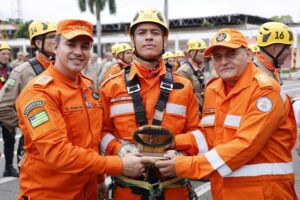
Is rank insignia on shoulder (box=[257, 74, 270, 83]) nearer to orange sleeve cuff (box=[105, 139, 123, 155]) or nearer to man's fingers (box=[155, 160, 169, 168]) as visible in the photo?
man's fingers (box=[155, 160, 169, 168])

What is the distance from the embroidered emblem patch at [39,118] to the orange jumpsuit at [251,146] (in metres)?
0.97

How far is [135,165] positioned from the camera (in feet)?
8.98

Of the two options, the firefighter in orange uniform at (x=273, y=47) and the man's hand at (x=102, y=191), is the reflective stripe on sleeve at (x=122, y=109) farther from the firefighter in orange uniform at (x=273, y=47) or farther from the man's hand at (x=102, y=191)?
the firefighter in orange uniform at (x=273, y=47)

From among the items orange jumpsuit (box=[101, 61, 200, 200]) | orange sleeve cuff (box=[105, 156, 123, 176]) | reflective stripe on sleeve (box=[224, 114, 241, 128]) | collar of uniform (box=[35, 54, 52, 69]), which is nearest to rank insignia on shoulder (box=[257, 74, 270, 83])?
reflective stripe on sleeve (box=[224, 114, 241, 128])

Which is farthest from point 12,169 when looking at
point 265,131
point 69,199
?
point 265,131

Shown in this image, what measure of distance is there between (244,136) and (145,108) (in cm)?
85

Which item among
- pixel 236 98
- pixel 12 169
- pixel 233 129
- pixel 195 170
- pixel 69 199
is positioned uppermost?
pixel 236 98

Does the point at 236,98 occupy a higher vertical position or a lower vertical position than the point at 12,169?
higher

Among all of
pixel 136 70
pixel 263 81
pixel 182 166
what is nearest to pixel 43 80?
pixel 136 70

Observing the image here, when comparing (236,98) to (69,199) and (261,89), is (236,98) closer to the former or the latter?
(261,89)

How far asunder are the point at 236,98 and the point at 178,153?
61cm

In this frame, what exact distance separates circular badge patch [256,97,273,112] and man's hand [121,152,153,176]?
2.73 ft

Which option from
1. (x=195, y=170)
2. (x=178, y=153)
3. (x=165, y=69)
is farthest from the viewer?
(x=165, y=69)

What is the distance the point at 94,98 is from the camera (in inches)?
118
